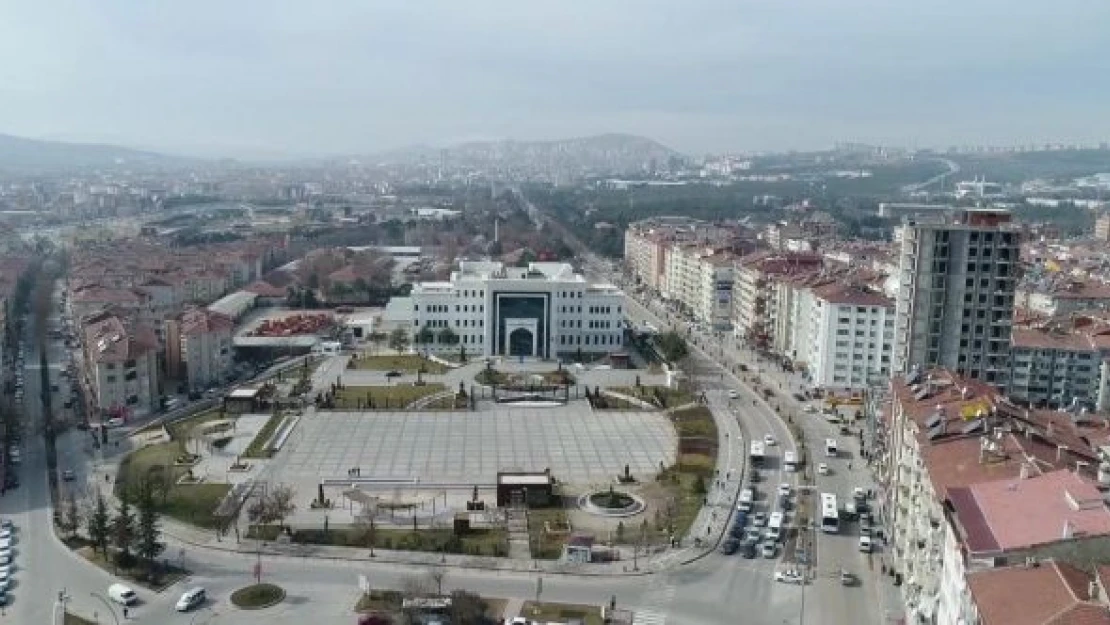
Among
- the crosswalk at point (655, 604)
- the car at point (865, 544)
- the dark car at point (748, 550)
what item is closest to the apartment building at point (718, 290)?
the car at point (865, 544)

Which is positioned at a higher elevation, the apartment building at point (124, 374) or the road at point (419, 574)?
the apartment building at point (124, 374)

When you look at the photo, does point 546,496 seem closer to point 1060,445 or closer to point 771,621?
point 771,621

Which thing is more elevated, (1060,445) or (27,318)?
(1060,445)

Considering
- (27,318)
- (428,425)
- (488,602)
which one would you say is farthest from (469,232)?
(488,602)

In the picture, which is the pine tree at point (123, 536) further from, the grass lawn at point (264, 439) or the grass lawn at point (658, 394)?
the grass lawn at point (658, 394)

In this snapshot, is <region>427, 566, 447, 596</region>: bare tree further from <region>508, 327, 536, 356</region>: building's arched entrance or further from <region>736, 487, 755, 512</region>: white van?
<region>508, 327, 536, 356</region>: building's arched entrance

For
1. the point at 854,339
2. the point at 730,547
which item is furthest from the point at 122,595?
the point at 854,339

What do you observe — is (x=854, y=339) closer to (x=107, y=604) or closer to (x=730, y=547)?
(x=730, y=547)
